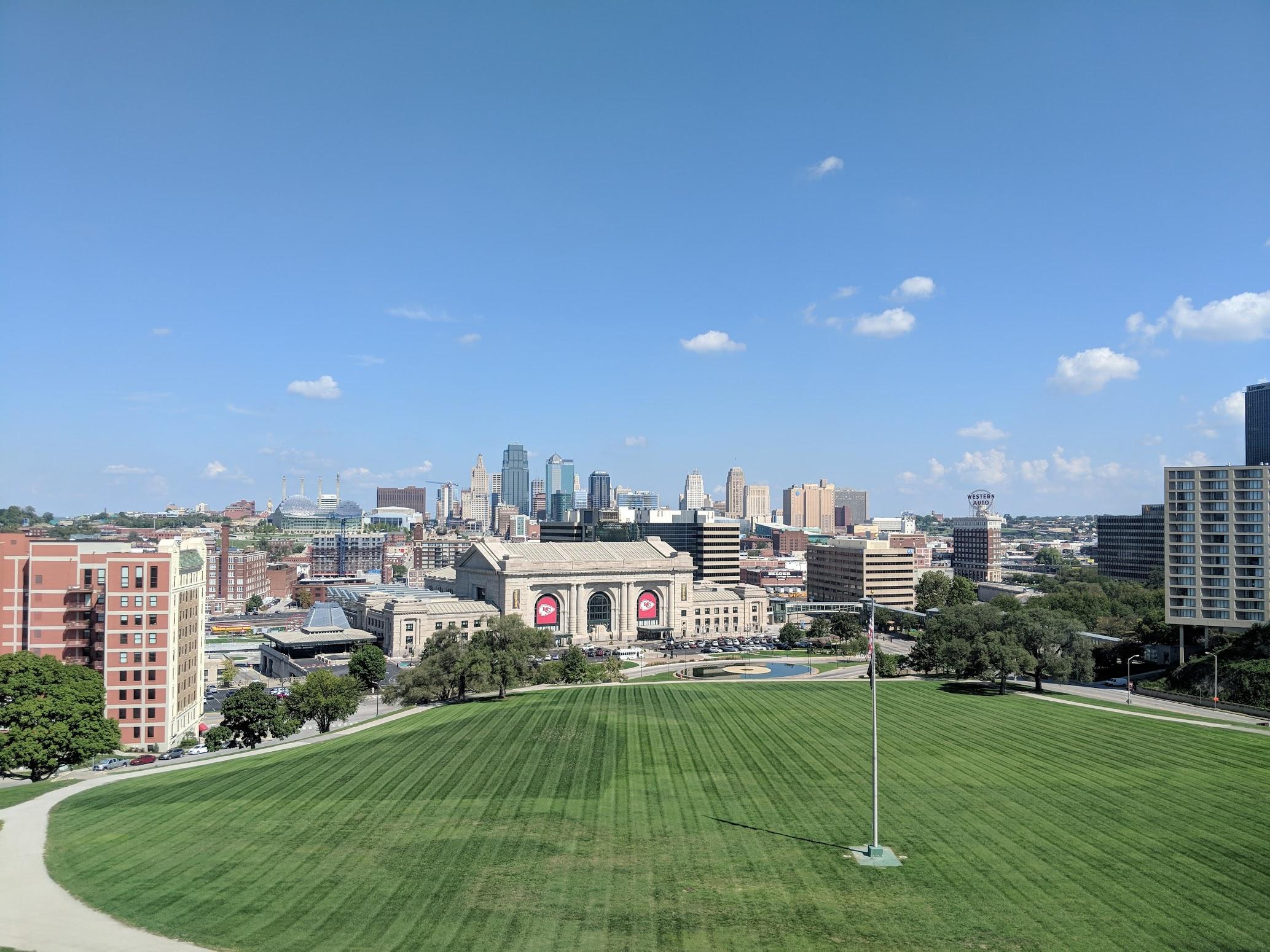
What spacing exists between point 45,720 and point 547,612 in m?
84.9

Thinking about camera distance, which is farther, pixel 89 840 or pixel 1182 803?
pixel 1182 803

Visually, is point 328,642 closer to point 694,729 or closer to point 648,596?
point 648,596

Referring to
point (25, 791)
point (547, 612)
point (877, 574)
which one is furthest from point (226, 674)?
Result: point (877, 574)

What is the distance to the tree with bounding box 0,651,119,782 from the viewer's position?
5812cm

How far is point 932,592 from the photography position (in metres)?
178

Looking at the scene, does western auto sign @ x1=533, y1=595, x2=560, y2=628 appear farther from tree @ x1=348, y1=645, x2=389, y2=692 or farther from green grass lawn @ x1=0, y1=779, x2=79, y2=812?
green grass lawn @ x1=0, y1=779, x2=79, y2=812

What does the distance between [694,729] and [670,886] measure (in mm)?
31299

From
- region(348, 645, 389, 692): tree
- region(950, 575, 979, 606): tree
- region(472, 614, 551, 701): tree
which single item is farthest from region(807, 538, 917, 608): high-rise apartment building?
region(348, 645, 389, 692): tree

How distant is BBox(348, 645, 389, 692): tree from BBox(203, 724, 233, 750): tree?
26221mm

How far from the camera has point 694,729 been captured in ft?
213

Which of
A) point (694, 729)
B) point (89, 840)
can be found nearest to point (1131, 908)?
point (694, 729)

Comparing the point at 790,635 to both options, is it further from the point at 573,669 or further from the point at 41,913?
the point at 41,913

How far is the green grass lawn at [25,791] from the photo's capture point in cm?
5072

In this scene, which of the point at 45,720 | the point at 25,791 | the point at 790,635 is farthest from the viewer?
the point at 790,635
